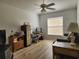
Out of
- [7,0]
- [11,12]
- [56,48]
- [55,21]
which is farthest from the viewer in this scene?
[55,21]

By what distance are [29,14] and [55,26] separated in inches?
109

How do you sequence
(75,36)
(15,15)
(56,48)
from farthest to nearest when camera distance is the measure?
(15,15), (75,36), (56,48)

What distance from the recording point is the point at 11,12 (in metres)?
4.72

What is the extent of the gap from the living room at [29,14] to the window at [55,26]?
31cm

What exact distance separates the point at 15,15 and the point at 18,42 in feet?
6.18

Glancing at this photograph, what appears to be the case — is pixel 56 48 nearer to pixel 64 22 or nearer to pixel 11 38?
pixel 11 38

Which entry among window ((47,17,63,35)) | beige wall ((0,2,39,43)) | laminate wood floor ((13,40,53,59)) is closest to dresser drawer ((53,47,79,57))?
laminate wood floor ((13,40,53,59))

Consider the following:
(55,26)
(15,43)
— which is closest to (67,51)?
(15,43)

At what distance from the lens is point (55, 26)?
722cm

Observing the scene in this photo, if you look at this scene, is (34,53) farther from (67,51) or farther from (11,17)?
(11,17)

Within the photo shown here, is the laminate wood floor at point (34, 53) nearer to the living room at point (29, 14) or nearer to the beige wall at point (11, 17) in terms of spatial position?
the living room at point (29, 14)

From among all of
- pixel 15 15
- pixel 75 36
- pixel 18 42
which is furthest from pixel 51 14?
pixel 75 36

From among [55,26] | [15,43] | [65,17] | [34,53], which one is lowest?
[34,53]

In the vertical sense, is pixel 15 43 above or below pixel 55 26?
below
